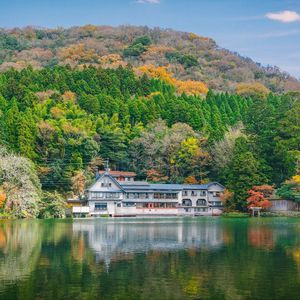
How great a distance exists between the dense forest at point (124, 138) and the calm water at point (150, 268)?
2518 centimetres

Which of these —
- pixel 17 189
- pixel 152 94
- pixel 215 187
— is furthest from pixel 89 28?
pixel 17 189

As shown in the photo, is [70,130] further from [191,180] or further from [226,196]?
[226,196]

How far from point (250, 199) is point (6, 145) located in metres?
25.0

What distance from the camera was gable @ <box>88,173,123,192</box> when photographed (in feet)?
193

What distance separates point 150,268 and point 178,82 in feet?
284

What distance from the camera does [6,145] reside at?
5828 cm

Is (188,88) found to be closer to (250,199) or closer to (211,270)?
(250,199)

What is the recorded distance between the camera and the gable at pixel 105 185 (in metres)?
58.9

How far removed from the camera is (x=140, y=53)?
5108 inches

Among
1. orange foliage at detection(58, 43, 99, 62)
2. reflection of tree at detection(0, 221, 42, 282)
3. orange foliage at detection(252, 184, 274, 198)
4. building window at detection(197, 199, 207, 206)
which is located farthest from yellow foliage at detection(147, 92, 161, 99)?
reflection of tree at detection(0, 221, 42, 282)

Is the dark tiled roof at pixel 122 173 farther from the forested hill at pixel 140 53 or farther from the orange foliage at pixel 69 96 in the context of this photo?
the forested hill at pixel 140 53

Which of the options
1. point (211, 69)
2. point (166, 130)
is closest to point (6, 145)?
point (166, 130)

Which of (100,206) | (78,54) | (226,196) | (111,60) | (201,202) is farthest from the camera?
(78,54)

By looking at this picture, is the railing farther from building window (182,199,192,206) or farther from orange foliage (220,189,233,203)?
orange foliage (220,189,233,203)
